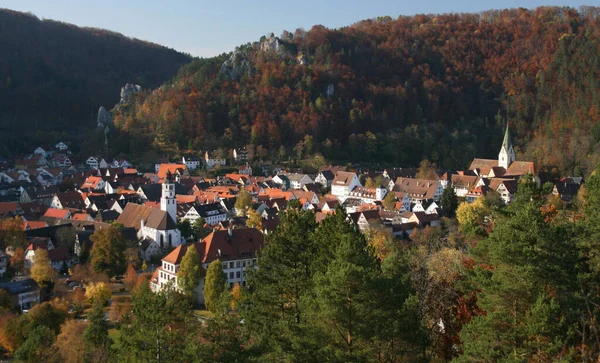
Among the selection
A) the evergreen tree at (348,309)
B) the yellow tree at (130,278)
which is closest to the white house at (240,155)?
the yellow tree at (130,278)

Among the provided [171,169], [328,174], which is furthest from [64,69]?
[328,174]

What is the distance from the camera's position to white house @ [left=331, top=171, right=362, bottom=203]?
54781 millimetres

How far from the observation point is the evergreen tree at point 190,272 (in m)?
27.7

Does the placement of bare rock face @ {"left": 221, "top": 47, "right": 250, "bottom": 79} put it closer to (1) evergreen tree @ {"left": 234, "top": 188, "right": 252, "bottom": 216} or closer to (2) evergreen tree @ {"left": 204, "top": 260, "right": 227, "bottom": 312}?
(1) evergreen tree @ {"left": 234, "top": 188, "right": 252, "bottom": 216}

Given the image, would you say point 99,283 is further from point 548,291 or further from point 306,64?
point 306,64

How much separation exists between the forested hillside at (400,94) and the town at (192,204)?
→ 7114 mm

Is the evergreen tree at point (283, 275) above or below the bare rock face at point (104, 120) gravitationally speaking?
below

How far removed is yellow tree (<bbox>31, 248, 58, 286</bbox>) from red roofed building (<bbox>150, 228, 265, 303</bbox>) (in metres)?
4.52

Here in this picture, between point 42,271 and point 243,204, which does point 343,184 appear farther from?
point 42,271

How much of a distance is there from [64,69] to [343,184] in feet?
321

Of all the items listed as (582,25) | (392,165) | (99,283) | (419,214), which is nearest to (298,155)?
(392,165)

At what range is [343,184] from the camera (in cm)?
5522

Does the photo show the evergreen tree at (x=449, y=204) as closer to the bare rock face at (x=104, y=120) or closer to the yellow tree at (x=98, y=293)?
the yellow tree at (x=98, y=293)

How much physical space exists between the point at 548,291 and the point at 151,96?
79.2 meters
